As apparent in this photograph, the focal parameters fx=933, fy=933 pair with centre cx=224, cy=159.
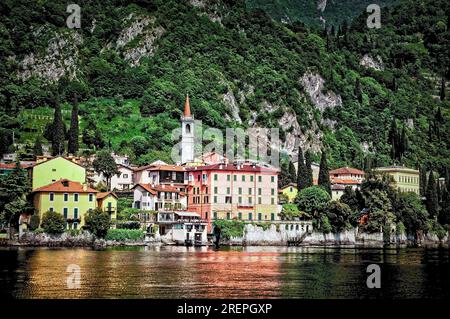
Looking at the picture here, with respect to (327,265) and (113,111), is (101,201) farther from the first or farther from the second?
(113,111)

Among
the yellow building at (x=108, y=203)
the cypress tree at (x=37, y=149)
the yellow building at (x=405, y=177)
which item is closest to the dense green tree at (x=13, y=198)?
the yellow building at (x=108, y=203)

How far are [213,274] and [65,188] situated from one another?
128 feet

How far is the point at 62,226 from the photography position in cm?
9819

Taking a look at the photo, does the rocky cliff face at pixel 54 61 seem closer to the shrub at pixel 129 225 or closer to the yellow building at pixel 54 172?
the yellow building at pixel 54 172

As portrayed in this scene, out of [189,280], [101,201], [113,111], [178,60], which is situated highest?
[178,60]

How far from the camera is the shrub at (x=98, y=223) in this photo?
99.1 metres

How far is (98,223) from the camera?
9919 centimetres

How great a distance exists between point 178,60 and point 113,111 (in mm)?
27691

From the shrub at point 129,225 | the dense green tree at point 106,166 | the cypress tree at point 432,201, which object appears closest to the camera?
the shrub at point 129,225

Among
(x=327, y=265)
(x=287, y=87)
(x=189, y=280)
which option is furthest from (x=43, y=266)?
(x=287, y=87)

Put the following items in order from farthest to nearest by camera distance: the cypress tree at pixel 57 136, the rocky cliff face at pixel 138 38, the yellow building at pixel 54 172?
the rocky cliff face at pixel 138 38, the cypress tree at pixel 57 136, the yellow building at pixel 54 172

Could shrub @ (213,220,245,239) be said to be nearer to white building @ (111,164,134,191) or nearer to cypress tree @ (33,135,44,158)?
white building @ (111,164,134,191)

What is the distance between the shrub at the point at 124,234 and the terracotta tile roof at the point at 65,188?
5.59 m

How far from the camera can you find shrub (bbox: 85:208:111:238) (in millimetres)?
99125
